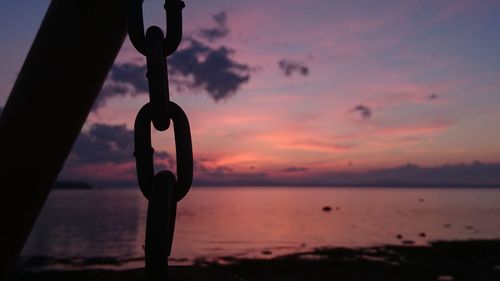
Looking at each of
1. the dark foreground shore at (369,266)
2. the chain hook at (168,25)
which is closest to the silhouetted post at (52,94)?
the chain hook at (168,25)

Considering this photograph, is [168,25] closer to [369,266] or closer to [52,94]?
[52,94]

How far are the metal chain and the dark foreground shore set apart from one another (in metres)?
28.5

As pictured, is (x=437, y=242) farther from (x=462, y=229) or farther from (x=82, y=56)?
(x=82, y=56)

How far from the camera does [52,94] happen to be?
1562 mm

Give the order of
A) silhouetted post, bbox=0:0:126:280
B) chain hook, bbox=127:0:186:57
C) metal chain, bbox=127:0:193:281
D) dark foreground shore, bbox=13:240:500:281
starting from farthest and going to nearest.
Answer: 1. dark foreground shore, bbox=13:240:500:281
2. silhouetted post, bbox=0:0:126:280
3. chain hook, bbox=127:0:186:57
4. metal chain, bbox=127:0:193:281

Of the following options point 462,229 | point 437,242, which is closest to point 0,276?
point 437,242

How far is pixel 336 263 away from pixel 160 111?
38.9 m

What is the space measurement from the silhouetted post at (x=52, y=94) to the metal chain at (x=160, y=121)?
34 cm

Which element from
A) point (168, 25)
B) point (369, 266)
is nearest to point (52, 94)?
point (168, 25)

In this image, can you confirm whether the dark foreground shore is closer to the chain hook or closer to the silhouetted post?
the silhouetted post

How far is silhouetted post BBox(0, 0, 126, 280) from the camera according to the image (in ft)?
4.85

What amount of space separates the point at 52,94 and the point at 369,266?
122 feet

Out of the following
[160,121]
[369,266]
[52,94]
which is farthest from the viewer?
[369,266]

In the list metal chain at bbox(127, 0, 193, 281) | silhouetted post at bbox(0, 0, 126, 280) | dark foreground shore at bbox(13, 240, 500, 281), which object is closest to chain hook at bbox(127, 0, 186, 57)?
metal chain at bbox(127, 0, 193, 281)
